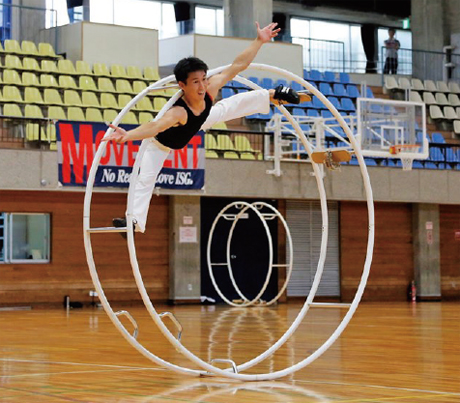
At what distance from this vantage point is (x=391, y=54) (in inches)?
1190

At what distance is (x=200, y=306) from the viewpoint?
2148 cm

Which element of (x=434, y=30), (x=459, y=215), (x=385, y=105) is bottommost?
(x=459, y=215)

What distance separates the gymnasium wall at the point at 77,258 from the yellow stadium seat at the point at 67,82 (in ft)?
8.88

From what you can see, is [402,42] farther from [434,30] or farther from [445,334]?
[445,334]

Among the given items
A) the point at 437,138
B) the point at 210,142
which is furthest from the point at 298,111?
the point at 437,138

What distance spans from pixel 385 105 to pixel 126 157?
20.1ft

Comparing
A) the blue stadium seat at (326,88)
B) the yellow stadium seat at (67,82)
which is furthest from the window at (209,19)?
the yellow stadium seat at (67,82)

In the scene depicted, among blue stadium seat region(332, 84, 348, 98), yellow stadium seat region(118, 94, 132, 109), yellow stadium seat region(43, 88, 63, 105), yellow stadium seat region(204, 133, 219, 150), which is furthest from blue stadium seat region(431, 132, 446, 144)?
yellow stadium seat region(43, 88, 63, 105)

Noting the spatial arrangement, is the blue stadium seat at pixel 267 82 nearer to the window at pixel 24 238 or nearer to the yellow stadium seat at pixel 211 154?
the yellow stadium seat at pixel 211 154

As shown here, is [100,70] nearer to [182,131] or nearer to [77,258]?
[77,258]

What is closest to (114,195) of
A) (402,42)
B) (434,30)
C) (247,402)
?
(434,30)

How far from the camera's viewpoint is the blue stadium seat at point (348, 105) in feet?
85.8

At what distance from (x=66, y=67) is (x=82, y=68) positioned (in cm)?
43

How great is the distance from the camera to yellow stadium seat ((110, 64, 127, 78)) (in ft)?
76.3
